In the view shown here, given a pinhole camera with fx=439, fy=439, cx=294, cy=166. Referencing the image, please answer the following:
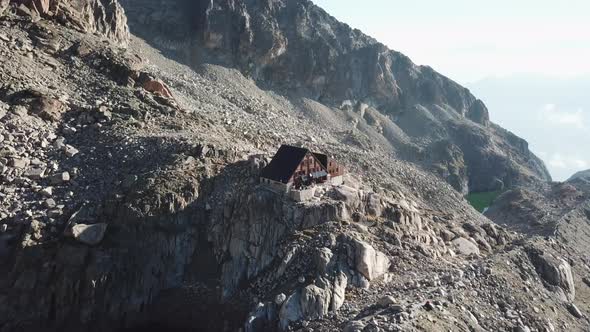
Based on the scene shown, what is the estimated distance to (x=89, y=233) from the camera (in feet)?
121

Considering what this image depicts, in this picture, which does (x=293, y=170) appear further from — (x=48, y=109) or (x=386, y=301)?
(x=48, y=109)

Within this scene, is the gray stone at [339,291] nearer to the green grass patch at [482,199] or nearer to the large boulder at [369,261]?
the large boulder at [369,261]

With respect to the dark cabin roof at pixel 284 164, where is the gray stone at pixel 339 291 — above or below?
below

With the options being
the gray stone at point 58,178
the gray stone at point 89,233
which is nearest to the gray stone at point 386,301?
the gray stone at point 89,233

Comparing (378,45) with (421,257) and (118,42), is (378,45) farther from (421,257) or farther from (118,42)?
(421,257)

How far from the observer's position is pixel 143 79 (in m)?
58.8

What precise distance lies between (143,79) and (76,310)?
109 feet

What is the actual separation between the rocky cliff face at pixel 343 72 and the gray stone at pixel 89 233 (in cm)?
6571

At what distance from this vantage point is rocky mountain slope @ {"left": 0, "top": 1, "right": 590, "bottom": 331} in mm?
32462

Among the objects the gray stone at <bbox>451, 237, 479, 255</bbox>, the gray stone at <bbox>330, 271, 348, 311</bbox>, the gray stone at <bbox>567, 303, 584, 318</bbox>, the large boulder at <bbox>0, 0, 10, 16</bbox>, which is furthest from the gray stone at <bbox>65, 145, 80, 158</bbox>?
the gray stone at <bbox>567, 303, 584, 318</bbox>

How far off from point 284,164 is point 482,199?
289ft

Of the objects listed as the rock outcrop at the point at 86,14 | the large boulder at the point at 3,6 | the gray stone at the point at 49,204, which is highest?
the rock outcrop at the point at 86,14

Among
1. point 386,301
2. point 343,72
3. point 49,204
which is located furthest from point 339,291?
point 343,72

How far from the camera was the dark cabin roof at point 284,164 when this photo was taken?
133 ft
